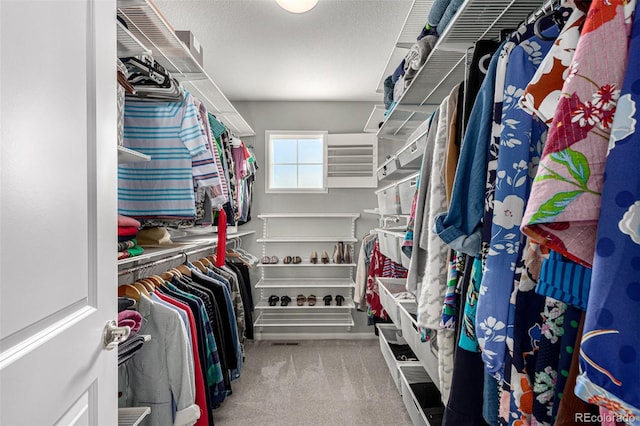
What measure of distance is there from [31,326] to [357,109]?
148 inches

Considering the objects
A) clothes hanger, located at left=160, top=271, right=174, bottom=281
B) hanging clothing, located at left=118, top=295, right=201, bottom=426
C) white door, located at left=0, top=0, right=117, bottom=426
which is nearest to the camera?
white door, located at left=0, top=0, right=117, bottom=426

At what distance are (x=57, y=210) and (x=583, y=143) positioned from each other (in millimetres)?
817

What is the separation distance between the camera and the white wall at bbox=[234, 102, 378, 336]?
400cm

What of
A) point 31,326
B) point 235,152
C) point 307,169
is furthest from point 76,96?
point 307,169

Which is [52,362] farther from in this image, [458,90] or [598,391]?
[458,90]

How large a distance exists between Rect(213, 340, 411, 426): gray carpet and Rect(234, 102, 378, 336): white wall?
0.77m

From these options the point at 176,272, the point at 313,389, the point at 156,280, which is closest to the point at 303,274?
the point at 313,389

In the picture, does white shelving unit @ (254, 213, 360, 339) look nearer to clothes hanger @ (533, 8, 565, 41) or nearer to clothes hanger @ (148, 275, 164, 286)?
clothes hanger @ (148, 275, 164, 286)

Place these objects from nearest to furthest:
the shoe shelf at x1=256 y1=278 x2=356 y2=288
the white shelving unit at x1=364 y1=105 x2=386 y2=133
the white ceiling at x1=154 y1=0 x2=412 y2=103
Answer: the white ceiling at x1=154 y1=0 x2=412 y2=103 → the white shelving unit at x1=364 y1=105 x2=386 y2=133 → the shoe shelf at x1=256 y1=278 x2=356 y2=288

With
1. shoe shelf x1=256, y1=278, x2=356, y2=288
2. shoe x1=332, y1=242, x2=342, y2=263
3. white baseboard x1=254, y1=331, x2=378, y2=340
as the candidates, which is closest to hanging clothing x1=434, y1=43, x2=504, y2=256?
shoe shelf x1=256, y1=278, x2=356, y2=288

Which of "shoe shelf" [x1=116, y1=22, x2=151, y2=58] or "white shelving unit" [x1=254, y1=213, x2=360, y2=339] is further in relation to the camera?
"white shelving unit" [x1=254, y1=213, x2=360, y2=339]

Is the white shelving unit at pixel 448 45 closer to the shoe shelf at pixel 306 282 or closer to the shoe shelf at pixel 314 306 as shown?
the shoe shelf at pixel 306 282

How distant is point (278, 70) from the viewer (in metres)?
3.12

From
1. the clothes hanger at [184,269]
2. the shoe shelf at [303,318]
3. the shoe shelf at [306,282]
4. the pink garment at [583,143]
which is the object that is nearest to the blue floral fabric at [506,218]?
the pink garment at [583,143]
